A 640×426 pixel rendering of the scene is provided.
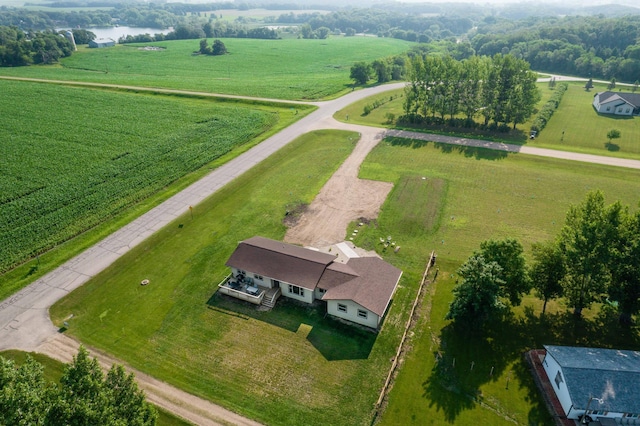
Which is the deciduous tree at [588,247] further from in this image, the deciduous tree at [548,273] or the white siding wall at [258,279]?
the white siding wall at [258,279]

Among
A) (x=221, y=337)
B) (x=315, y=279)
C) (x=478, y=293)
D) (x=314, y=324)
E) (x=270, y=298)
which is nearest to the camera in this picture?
(x=478, y=293)

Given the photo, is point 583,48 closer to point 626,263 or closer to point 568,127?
point 568,127

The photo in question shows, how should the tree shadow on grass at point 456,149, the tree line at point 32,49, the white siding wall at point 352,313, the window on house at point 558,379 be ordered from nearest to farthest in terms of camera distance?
the window on house at point 558,379 → the white siding wall at point 352,313 → the tree shadow on grass at point 456,149 → the tree line at point 32,49

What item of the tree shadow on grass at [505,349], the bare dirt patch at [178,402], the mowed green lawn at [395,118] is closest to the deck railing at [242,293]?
the bare dirt patch at [178,402]

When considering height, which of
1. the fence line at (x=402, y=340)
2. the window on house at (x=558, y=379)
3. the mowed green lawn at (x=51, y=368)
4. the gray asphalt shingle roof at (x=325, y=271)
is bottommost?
the mowed green lawn at (x=51, y=368)

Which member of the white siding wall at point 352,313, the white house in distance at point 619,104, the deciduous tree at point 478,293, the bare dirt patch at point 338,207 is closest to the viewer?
the deciduous tree at point 478,293

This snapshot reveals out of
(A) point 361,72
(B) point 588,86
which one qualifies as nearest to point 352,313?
(A) point 361,72

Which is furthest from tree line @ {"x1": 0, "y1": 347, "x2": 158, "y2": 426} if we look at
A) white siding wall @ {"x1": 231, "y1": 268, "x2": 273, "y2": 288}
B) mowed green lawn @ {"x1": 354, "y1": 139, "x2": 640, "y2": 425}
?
white siding wall @ {"x1": 231, "y1": 268, "x2": 273, "y2": 288}
